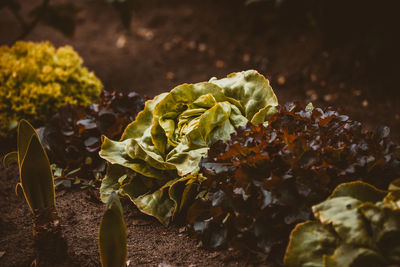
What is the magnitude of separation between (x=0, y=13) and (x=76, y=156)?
17.0ft

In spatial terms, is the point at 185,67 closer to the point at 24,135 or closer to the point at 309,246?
the point at 24,135

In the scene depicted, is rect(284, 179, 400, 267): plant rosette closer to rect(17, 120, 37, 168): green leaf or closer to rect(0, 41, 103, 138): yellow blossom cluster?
rect(17, 120, 37, 168): green leaf

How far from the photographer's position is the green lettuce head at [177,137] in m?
2.08

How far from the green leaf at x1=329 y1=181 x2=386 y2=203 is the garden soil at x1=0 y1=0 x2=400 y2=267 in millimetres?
520

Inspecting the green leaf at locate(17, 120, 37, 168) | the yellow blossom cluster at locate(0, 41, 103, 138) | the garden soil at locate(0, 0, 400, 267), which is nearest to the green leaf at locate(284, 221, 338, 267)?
the garden soil at locate(0, 0, 400, 267)

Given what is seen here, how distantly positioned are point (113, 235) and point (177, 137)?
0.74 m

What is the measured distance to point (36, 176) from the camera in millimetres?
1756

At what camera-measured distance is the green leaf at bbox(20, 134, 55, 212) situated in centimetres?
169

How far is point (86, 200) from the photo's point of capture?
247 centimetres

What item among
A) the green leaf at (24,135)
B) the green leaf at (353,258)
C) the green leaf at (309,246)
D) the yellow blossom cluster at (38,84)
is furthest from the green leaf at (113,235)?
the yellow blossom cluster at (38,84)

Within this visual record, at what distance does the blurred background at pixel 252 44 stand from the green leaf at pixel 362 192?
2.42 meters

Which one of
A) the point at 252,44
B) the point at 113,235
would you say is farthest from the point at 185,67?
the point at 113,235

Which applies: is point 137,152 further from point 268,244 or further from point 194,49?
point 194,49

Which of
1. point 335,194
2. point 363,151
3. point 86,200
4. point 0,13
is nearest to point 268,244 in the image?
point 335,194
